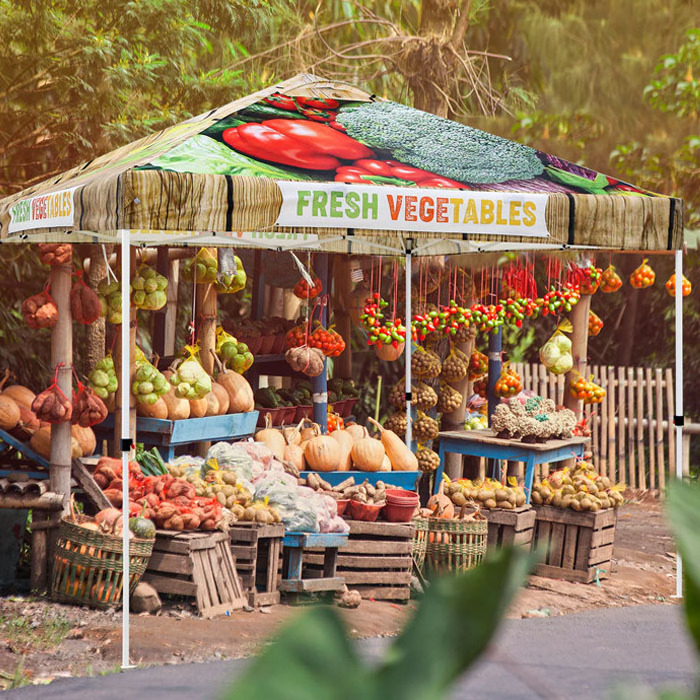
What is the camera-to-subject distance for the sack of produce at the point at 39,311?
17.6ft

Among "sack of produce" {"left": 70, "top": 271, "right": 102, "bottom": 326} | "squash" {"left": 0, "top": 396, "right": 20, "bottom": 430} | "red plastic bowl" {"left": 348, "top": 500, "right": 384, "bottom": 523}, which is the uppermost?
"sack of produce" {"left": 70, "top": 271, "right": 102, "bottom": 326}

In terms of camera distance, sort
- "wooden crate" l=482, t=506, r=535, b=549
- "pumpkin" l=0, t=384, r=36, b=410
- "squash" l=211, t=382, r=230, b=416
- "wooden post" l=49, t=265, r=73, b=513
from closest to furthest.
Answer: "wooden post" l=49, t=265, r=73, b=513 < "pumpkin" l=0, t=384, r=36, b=410 < "wooden crate" l=482, t=506, r=535, b=549 < "squash" l=211, t=382, r=230, b=416

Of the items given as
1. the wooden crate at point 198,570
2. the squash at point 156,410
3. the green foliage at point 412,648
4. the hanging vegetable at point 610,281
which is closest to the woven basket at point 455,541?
the wooden crate at point 198,570

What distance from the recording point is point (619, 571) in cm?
630

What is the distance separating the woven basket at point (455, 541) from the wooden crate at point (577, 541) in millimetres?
451

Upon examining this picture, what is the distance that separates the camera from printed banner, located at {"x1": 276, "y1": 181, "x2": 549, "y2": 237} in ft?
15.3

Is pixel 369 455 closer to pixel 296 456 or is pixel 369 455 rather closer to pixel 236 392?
pixel 296 456

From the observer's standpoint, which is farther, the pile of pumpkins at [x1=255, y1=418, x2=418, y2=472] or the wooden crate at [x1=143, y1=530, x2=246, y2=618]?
the pile of pumpkins at [x1=255, y1=418, x2=418, y2=472]

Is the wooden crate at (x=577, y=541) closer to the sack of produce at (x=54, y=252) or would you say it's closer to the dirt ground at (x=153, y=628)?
the dirt ground at (x=153, y=628)

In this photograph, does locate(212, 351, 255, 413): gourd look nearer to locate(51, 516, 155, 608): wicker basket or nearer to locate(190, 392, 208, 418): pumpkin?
locate(190, 392, 208, 418): pumpkin

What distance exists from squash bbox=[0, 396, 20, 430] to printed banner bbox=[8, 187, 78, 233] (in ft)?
3.04

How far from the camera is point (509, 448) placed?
656cm

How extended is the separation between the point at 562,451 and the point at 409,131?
2.40 m

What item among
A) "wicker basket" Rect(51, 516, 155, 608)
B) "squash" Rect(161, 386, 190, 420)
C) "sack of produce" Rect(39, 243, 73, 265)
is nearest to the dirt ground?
"wicker basket" Rect(51, 516, 155, 608)
